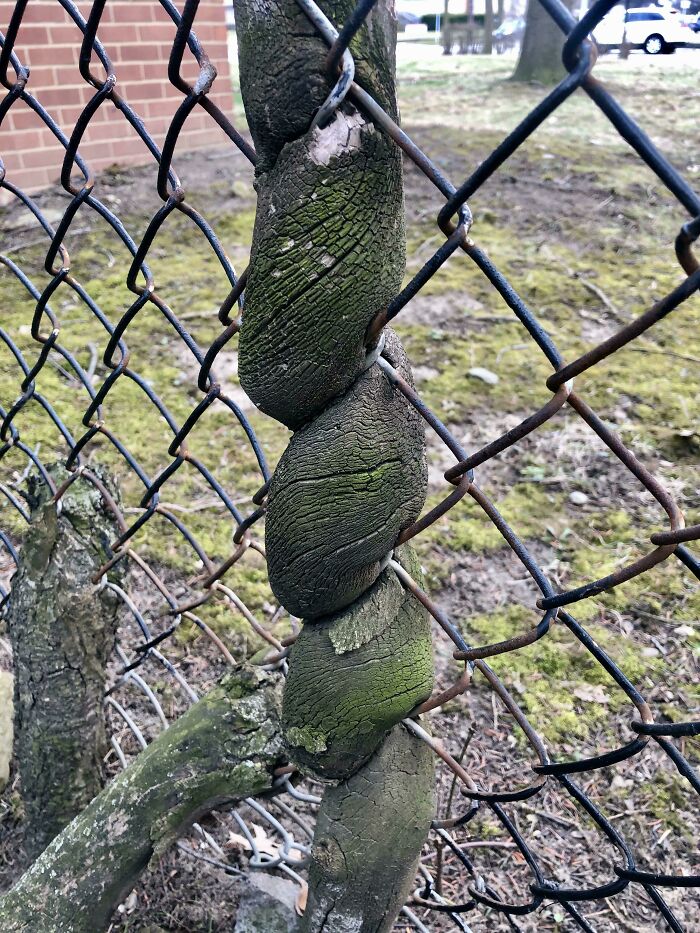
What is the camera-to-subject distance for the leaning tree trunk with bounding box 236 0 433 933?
0.75 m

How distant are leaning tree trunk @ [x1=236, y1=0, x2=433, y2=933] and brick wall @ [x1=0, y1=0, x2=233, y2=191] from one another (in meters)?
5.76

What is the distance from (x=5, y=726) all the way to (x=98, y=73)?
546 cm

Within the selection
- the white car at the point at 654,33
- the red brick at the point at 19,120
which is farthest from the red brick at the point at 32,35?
the white car at the point at 654,33

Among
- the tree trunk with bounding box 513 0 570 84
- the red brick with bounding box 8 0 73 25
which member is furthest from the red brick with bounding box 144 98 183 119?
the tree trunk with bounding box 513 0 570 84

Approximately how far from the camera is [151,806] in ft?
3.71

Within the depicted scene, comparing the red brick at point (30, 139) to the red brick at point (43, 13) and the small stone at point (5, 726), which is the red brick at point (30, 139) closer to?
the red brick at point (43, 13)

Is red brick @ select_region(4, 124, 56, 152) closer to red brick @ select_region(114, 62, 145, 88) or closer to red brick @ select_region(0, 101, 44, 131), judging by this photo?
red brick @ select_region(0, 101, 44, 131)

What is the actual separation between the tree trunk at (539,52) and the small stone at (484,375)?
8.17 m

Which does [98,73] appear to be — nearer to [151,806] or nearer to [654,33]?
[654,33]

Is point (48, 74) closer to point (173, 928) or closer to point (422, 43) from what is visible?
point (173, 928)

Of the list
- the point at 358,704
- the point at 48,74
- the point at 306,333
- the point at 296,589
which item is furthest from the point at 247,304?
the point at 48,74

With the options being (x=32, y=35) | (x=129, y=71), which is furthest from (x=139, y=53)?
(x=32, y=35)

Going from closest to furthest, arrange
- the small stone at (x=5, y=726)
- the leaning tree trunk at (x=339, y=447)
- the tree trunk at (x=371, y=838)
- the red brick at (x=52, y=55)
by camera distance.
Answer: the leaning tree trunk at (x=339, y=447), the tree trunk at (x=371, y=838), the small stone at (x=5, y=726), the red brick at (x=52, y=55)

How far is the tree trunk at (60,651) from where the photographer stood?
4.67 ft
